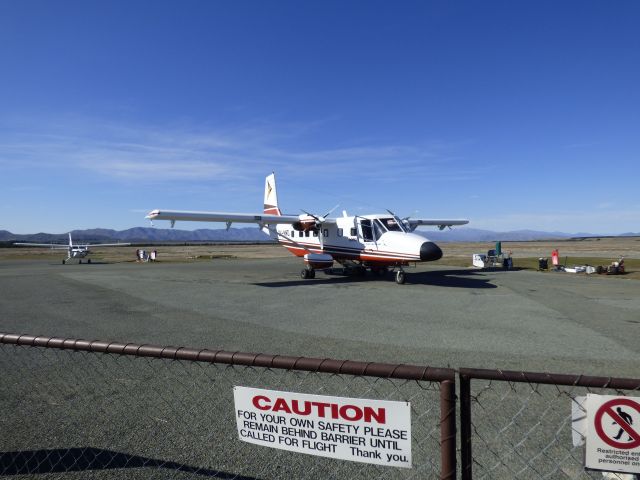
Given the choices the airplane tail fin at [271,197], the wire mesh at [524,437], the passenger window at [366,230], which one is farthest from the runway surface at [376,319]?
the airplane tail fin at [271,197]

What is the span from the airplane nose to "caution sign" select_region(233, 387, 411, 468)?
15.6 metres

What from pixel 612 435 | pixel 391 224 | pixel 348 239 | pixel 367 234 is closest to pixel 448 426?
pixel 612 435


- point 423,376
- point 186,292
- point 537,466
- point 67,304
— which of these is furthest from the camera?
point 186,292

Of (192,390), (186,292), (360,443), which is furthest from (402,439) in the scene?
(186,292)

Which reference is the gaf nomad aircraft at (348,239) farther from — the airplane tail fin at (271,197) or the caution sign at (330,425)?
the caution sign at (330,425)

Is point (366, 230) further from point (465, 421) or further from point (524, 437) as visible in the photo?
point (465, 421)

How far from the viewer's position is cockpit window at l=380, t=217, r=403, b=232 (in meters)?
20.7

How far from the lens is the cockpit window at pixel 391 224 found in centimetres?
2069

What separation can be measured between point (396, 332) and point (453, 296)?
22.5 ft

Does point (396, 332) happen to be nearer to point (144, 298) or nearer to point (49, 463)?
point (49, 463)

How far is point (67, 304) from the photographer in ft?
47.7

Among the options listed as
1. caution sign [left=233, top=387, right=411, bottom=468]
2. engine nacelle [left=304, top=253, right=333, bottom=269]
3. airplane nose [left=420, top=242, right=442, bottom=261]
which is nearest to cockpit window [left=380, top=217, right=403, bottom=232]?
airplane nose [left=420, top=242, right=442, bottom=261]

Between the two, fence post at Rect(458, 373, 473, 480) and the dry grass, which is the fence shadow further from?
the dry grass

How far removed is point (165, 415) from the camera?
17.3ft
